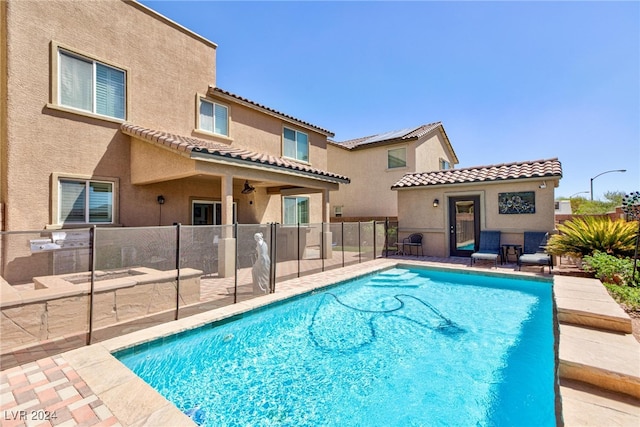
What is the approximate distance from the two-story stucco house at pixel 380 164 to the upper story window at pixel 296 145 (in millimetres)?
5591

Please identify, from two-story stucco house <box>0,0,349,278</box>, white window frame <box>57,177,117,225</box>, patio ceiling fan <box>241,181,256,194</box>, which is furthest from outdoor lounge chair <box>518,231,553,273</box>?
white window frame <box>57,177,117,225</box>

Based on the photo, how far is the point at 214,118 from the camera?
12.4 meters

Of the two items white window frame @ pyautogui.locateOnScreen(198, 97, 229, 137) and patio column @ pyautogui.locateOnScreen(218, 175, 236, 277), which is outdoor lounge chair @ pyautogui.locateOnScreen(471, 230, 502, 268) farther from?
white window frame @ pyautogui.locateOnScreen(198, 97, 229, 137)

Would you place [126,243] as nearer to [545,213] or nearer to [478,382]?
[478,382]

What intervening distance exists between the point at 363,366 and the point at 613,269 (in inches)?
279

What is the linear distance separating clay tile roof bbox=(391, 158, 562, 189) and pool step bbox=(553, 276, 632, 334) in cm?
756

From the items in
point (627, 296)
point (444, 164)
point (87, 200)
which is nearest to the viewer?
point (627, 296)

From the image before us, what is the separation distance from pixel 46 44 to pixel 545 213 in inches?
700

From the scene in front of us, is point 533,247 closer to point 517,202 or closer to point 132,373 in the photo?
point 517,202

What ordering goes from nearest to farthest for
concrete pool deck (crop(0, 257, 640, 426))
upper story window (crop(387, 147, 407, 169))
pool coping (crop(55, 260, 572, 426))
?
concrete pool deck (crop(0, 257, 640, 426)) → pool coping (crop(55, 260, 572, 426)) → upper story window (crop(387, 147, 407, 169))

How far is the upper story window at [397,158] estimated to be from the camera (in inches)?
758

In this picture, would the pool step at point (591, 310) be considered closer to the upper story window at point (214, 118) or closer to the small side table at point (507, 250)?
the small side table at point (507, 250)

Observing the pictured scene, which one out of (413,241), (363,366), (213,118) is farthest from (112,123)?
(413,241)

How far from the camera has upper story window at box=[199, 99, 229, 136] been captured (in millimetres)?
12109
